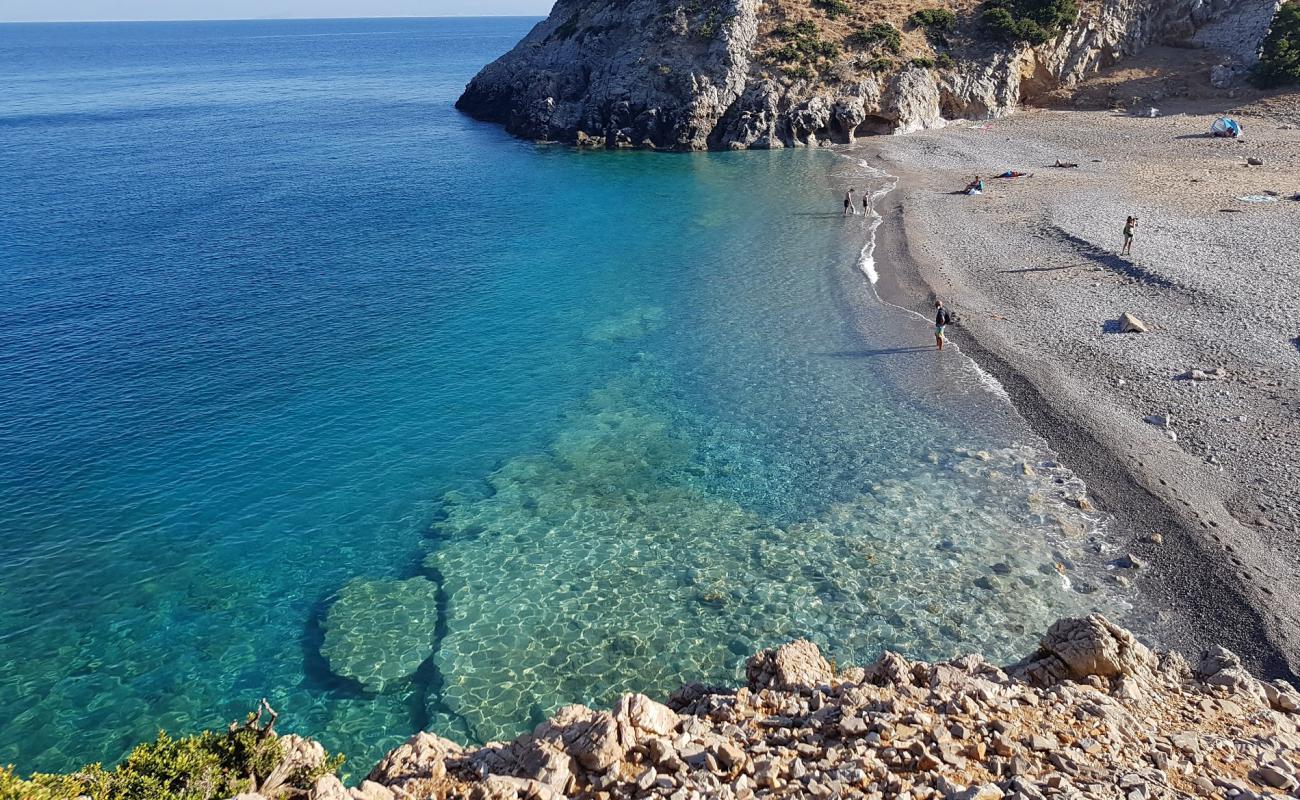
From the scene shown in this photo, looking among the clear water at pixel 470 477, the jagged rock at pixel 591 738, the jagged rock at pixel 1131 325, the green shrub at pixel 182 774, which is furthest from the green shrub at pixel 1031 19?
the green shrub at pixel 182 774

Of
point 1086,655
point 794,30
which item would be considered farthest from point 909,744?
point 794,30

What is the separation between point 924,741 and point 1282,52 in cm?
9038

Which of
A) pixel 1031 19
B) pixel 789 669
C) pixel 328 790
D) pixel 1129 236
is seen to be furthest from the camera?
pixel 1031 19

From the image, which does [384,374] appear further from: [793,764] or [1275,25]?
[1275,25]

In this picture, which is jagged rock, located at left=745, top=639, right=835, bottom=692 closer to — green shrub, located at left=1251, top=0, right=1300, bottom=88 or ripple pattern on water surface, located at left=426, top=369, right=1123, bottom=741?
ripple pattern on water surface, located at left=426, top=369, right=1123, bottom=741

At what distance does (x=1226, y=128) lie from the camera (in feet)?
220

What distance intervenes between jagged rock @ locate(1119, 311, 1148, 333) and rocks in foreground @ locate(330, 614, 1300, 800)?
23362 mm

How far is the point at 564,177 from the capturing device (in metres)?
75.3

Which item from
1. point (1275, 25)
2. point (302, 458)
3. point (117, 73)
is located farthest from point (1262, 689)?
point (117, 73)

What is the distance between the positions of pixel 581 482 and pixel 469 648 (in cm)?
899

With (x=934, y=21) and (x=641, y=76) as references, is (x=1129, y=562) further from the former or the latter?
(x=934, y=21)

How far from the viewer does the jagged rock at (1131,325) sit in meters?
36.3

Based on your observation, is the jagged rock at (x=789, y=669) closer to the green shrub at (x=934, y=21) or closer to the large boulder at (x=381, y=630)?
the large boulder at (x=381, y=630)

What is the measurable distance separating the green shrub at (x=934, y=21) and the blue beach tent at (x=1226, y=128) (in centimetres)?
3074
